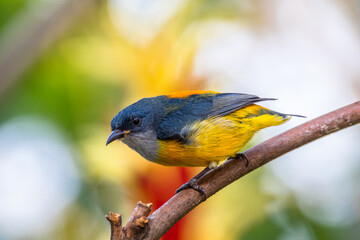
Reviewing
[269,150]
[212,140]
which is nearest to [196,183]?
[212,140]

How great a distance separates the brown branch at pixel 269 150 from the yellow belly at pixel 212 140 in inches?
4.0

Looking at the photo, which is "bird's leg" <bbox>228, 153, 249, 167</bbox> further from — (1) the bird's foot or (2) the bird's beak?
(2) the bird's beak

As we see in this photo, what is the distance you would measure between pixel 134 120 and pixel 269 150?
0.83 metres

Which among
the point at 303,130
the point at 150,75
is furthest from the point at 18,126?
the point at 303,130

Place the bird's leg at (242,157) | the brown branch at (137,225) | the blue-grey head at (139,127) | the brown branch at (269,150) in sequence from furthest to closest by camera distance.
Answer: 1. the blue-grey head at (139,127)
2. the bird's leg at (242,157)
3. the brown branch at (269,150)
4. the brown branch at (137,225)

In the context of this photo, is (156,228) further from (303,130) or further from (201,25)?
(201,25)

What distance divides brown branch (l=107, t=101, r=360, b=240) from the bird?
10 centimetres

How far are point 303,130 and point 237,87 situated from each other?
1.30 meters

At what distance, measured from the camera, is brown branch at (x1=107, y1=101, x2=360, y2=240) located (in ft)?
8.14

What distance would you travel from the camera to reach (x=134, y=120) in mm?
2961

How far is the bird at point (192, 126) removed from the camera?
2840 millimetres

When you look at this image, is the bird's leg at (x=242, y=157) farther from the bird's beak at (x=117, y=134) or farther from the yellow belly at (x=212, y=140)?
the bird's beak at (x=117, y=134)

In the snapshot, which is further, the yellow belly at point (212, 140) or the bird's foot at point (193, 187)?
the yellow belly at point (212, 140)

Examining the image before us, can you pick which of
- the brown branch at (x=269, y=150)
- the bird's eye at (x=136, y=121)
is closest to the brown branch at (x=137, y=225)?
the brown branch at (x=269, y=150)
